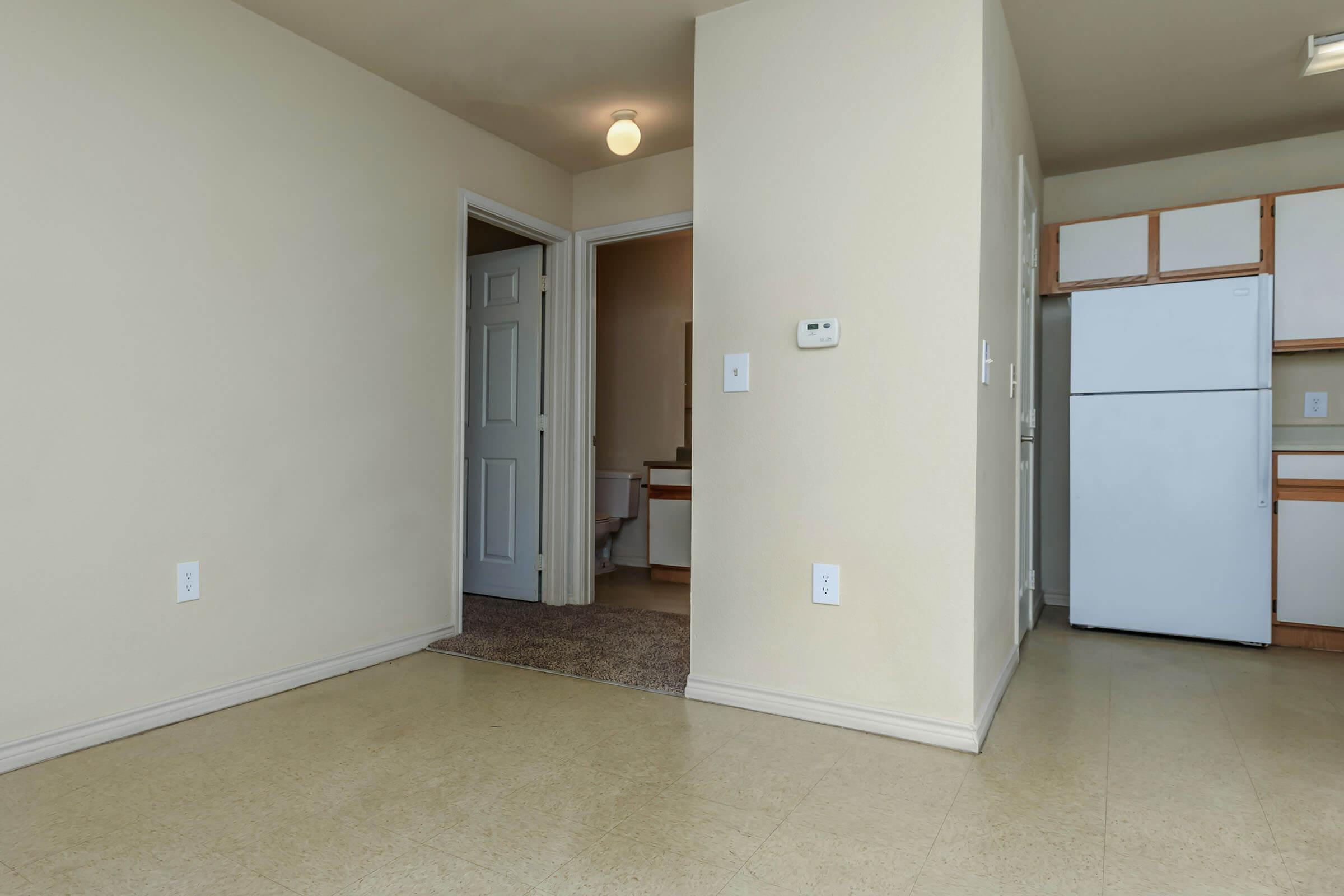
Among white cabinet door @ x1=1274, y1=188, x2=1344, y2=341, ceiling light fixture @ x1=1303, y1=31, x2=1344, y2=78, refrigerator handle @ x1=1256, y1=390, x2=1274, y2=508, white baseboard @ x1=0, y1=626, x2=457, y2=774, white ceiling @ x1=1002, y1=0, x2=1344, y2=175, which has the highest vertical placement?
white ceiling @ x1=1002, y1=0, x2=1344, y2=175

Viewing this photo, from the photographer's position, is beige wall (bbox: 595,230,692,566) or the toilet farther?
beige wall (bbox: 595,230,692,566)

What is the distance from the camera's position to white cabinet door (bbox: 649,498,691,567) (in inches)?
186

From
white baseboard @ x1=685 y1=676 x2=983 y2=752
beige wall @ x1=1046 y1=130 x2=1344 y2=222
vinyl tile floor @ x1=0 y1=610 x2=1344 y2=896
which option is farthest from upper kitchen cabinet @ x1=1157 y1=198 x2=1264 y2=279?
white baseboard @ x1=685 y1=676 x2=983 y2=752

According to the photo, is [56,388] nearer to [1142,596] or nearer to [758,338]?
[758,338]

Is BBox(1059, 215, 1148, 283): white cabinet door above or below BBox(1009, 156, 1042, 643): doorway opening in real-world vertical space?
above

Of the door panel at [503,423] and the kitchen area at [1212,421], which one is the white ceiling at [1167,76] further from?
the door panel at [503,423]

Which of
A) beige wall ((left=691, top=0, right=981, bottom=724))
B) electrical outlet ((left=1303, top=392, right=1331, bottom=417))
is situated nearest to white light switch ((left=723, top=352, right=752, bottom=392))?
beige wall ((left=691, top=0, right=981, bottom=724))

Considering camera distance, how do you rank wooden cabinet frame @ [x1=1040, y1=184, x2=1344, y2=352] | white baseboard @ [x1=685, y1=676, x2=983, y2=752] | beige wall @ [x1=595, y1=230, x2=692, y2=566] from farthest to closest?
beige wall @ [x1=595, y1=230, x2=692, y2=566]
wooden cabinet frame @ [x1=1040, y1=184, x2=1344, y2=352]
white baseboard @ [x1=685, y1=676, x2=983, y2=752]

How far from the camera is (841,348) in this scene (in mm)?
2350

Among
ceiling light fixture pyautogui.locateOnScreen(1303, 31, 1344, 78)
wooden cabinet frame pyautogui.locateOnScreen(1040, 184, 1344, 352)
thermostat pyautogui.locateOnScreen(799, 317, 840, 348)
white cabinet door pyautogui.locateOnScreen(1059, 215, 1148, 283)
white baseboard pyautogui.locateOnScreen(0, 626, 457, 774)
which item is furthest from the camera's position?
white cabinet door pyautogui.locateOnScreen(1059, 215, 1148, 283)

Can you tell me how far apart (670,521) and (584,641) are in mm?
1564

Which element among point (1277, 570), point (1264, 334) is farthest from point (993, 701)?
point (1264, 334)

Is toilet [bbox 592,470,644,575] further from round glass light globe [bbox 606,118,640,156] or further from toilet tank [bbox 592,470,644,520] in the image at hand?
round glass light globe [bbox 606,118,640,156]

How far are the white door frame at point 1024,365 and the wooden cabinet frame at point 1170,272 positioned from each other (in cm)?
7
